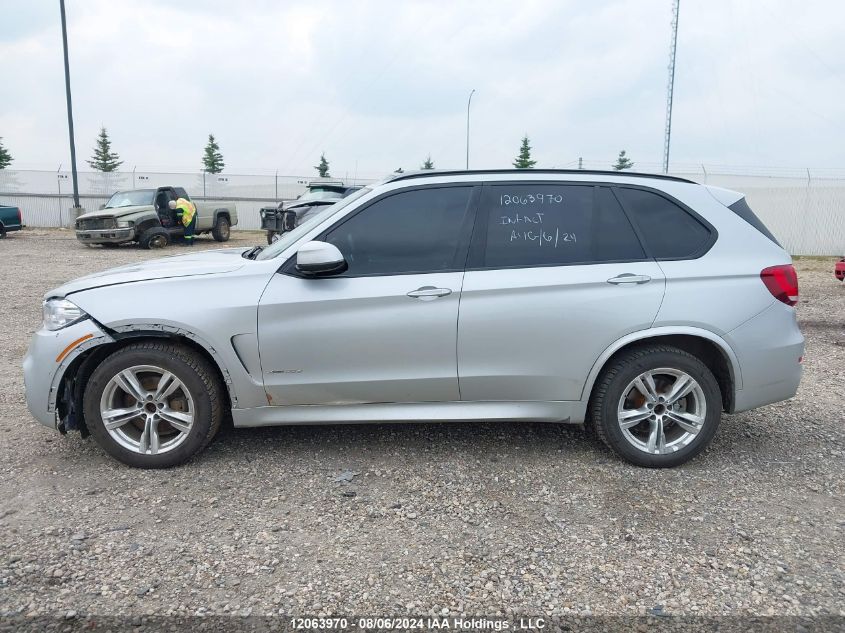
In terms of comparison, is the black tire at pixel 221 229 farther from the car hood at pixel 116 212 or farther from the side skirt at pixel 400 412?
the side skirt at pixel 400 412

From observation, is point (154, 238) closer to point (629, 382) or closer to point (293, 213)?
point (293, 213)

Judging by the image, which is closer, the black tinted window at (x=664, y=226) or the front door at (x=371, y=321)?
the front door at (x=371, y=321)

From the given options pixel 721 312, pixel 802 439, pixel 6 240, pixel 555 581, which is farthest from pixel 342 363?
pixel 6 240

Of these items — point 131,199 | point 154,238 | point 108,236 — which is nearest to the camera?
point 108,236

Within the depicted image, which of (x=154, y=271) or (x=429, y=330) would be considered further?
(x=154, y=271)

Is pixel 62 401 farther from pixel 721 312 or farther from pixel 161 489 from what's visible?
pixel 721 312

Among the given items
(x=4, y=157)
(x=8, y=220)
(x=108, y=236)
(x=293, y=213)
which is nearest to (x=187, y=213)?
(x=108, y=236)

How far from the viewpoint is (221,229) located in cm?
2091

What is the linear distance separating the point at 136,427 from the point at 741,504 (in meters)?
3.47

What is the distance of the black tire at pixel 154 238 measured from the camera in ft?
57.1

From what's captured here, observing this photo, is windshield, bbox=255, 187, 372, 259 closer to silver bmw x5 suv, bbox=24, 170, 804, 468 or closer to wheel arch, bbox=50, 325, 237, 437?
silver bmw x5 suv, bbox=24, 170, 804, 468

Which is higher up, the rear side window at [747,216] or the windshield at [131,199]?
the windshield at [131,199]

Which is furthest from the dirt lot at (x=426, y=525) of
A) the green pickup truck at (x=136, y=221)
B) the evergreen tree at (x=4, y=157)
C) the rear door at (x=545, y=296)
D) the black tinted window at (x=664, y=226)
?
the evergreen tree at (x=4, y=157)

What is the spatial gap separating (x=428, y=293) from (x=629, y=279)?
118cm
